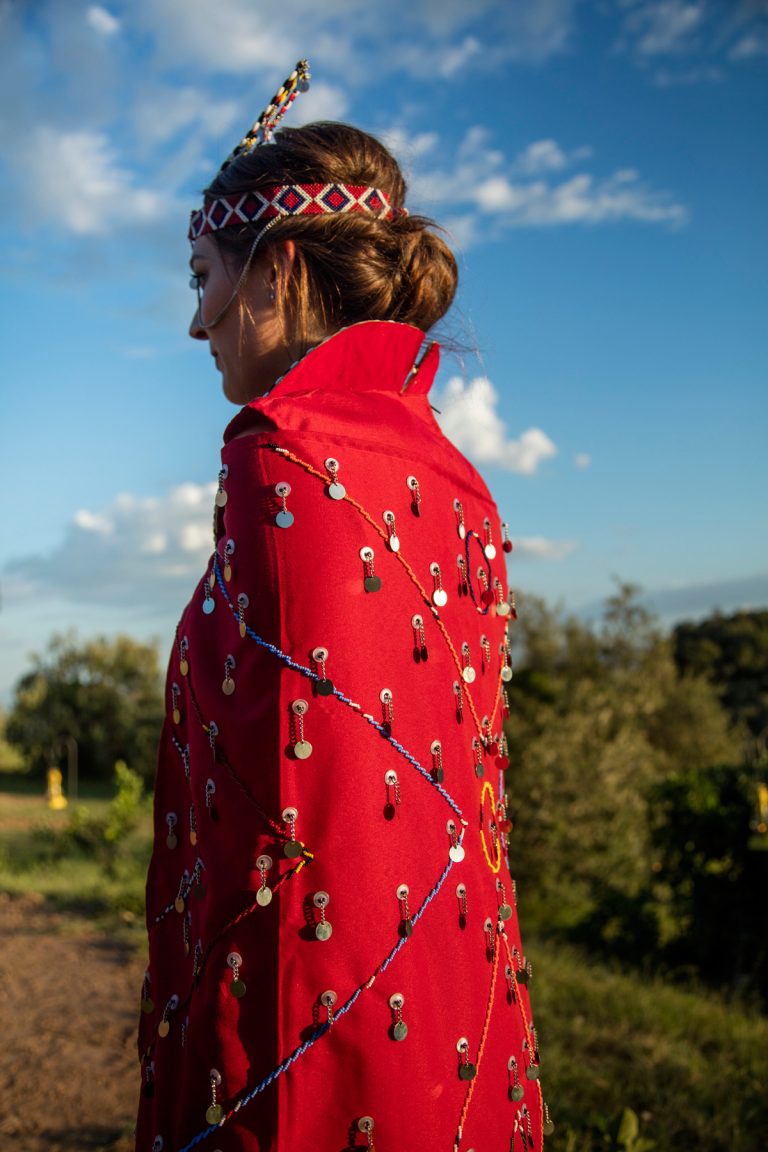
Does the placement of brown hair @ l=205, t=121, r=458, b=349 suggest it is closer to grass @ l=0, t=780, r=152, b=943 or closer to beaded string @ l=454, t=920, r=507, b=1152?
beaded string @ l=454, t=920, r=507, b=1152

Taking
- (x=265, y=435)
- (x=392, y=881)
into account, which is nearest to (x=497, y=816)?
(x=392, y=881)

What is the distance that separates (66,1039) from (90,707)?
86.8ft

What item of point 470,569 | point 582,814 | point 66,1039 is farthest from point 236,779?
point 582,814

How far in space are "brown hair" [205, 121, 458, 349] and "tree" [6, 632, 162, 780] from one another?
27837 millimetres

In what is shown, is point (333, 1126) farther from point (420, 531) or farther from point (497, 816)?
point (420, 531)

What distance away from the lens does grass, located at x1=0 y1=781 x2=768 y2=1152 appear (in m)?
3.59

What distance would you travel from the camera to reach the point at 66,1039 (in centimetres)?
486

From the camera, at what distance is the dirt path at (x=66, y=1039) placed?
3842 millimetres

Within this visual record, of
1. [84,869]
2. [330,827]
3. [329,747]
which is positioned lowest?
[84,869]

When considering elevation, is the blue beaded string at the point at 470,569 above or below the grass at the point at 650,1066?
above

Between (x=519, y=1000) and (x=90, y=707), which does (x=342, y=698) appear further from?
(x=90, y=707)

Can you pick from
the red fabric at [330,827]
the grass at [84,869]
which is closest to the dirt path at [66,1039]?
the grass at [84,869]

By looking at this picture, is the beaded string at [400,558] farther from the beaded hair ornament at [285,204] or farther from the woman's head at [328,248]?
the beaded hair ornament at [285,204]

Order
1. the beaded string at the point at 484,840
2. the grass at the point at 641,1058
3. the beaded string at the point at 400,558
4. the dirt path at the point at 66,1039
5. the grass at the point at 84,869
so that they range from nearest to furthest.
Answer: the beaded string at the point at 400,558 < the beaded string at the point at 484,840 < the grass at the point at 641,1058 < the dirt path at the point at 66,1039 < the grass at the point at 84,869
